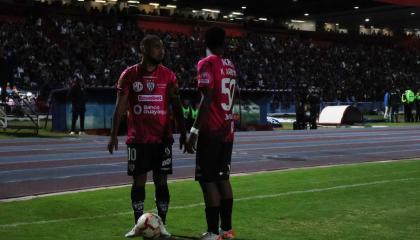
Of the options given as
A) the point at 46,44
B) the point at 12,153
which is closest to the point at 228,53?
the point at 46,44

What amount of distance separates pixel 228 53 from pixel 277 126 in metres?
14.9

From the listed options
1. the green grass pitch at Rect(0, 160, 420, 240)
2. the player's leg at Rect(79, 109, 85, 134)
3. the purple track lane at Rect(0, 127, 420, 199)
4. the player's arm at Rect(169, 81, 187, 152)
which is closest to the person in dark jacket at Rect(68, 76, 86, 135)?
the player's leg at Rect(79, 109, 85, 134)

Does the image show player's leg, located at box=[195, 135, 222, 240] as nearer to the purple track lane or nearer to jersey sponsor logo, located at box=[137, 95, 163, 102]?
jersey sponsor logo, located at box=[137, 95, 163, 102]

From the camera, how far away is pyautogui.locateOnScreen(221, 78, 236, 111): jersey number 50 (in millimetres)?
6098

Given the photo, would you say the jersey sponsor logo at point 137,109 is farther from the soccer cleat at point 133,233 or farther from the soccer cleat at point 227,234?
the soccer cleat at point 227,234

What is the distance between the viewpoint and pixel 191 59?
40375 mm

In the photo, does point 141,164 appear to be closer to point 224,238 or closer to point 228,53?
point 224,238

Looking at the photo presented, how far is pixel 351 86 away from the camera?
47.4 m

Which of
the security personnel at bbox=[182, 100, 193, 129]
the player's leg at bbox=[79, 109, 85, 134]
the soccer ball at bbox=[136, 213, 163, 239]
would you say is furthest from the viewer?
the security personnel at bbox=[182, 100, 193, 129]

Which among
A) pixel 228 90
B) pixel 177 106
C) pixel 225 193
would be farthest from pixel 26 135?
pixel 228 90

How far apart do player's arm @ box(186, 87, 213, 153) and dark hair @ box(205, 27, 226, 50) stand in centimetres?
47

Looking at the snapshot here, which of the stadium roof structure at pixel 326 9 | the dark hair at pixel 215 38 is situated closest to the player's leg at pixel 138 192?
the dark hair at pixel 215 38

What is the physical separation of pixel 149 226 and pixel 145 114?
111cm

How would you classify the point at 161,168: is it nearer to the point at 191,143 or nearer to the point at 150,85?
the point at 191,143
